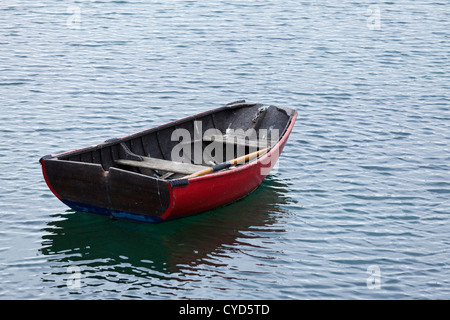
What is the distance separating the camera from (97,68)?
25.9 metres

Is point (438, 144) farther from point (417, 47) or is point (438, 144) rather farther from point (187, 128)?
point (417, 47)

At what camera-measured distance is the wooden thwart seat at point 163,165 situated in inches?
550

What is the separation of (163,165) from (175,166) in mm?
273

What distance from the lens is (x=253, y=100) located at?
22547 mm

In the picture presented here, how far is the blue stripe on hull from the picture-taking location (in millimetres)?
13039

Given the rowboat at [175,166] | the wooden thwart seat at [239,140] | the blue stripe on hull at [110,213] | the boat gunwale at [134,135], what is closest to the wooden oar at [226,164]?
the rowboat at [175,166]

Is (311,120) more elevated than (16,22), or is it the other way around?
(16,22)

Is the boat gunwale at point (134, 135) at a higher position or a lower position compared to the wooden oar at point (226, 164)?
higher

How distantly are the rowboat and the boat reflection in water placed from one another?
397 mm

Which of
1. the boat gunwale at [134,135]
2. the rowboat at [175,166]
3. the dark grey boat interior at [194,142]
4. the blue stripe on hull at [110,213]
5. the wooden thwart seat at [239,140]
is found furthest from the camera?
the wooden thwart seat at [239,140]

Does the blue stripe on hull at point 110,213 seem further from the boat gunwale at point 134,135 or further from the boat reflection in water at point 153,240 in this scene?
the boat gunwale at point 134,135

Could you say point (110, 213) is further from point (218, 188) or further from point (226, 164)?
point (226, 164)

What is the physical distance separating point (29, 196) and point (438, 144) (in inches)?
426
